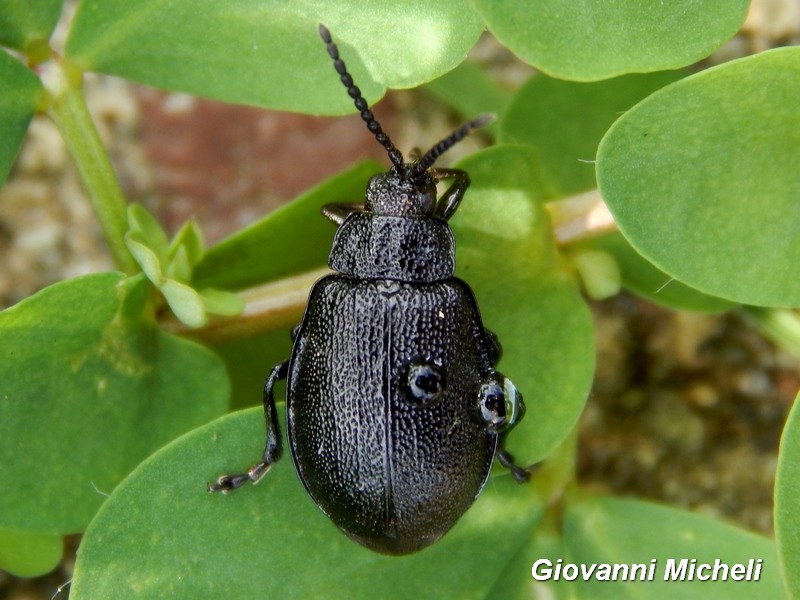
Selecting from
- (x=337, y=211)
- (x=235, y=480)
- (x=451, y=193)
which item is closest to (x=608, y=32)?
(x=451, y=193)

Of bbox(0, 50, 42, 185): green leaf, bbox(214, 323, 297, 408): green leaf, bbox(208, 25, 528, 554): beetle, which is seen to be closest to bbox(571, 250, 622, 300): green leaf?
bbox(208, 25, 528, 554): beetle

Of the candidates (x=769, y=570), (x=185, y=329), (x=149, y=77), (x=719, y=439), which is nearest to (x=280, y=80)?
(x=149, y=77)

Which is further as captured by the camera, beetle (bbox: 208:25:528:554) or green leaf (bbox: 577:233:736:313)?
green leaf (bbox: 577:233:736:313)

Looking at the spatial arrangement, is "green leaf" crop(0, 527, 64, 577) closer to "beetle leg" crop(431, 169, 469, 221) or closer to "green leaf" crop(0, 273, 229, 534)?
"green leaf" crop(0, 273, 229, 534)

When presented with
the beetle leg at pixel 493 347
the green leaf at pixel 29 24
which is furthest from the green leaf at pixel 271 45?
the beetle leg at pixel 493 347

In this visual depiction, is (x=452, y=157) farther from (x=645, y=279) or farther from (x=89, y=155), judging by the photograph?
(x=89, y=155)

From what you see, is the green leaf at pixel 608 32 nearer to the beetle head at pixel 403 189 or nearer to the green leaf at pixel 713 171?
the green leaf at pixel 713 171

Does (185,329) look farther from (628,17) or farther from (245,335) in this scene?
(628,17)
